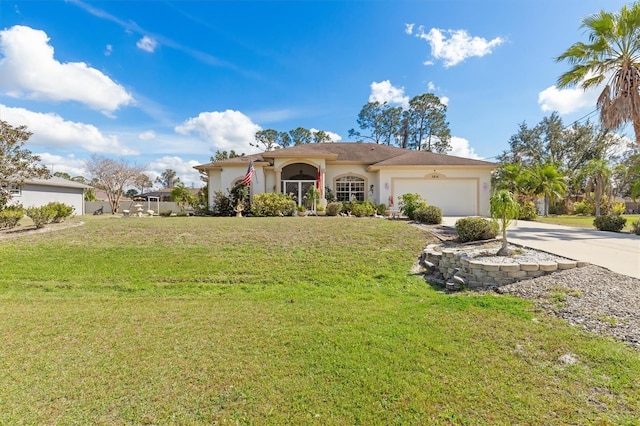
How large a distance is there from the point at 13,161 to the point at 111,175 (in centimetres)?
1827

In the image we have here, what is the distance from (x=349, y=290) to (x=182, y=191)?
2541 cm

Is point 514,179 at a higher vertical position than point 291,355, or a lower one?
higher

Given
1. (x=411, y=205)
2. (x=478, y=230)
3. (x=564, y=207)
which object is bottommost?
(x=478, y=230)

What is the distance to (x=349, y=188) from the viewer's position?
20188mm

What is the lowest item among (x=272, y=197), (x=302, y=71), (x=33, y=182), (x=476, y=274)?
(x=476, y=274)

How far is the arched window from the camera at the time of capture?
20.2 m

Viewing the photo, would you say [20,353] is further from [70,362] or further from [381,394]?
[381,394]

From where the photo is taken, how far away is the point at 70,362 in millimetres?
3469

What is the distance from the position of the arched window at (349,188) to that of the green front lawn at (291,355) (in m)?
13.0

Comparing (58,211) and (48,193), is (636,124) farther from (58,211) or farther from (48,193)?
(48,193)

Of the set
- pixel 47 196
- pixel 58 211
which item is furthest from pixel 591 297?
pixel 47 196

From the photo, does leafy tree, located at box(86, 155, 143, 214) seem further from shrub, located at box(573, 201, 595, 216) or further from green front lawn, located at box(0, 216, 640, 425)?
shrub, located at box(573, 201, 595, 216)

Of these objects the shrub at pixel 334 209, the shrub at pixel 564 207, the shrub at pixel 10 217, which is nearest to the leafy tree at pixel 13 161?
the shrub at pixel 10 217

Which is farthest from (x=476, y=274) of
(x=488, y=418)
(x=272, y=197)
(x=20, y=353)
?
(x=272, y=197)
